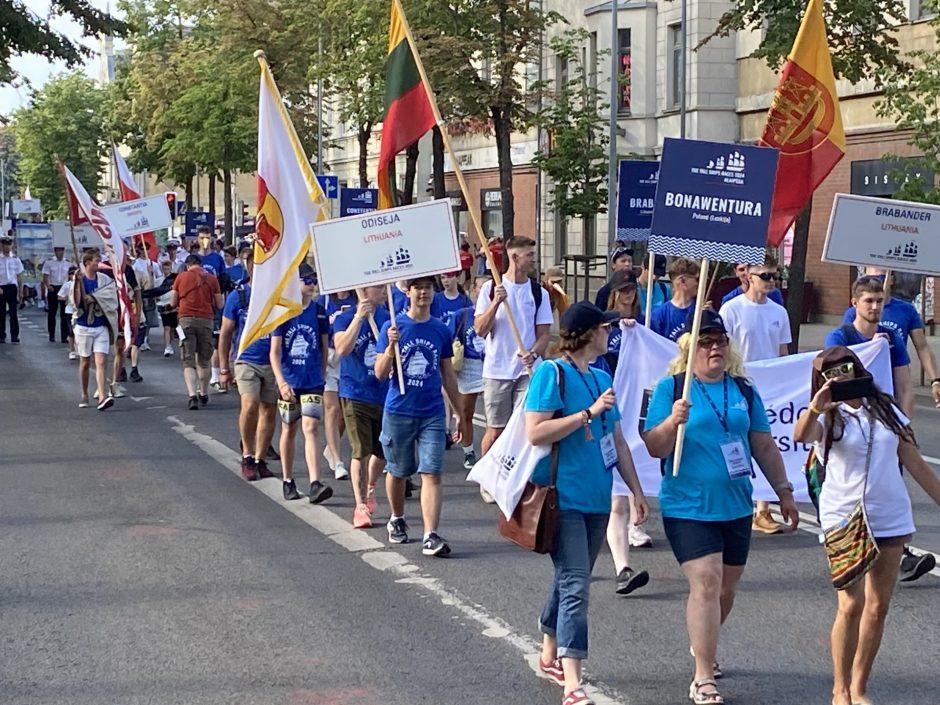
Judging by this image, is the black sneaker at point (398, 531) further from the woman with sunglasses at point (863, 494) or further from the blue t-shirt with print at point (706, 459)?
the woman with sunglasses at point (863, 494)

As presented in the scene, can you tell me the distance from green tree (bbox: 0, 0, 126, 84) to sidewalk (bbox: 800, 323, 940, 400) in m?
15.5

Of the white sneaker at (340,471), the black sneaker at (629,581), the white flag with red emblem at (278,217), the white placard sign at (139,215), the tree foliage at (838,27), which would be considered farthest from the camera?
the white placard sign at (139,215)

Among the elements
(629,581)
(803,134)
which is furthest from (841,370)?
(803,134)

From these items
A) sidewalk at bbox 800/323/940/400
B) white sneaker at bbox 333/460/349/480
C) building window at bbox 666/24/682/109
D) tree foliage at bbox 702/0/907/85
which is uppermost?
building window at bbox 666/24/682/109

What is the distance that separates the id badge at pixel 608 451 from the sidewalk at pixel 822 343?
1255cm

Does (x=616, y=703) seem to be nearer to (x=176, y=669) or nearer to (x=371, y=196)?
(x=176, y=669)

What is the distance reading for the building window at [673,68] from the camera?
3941 centimetres

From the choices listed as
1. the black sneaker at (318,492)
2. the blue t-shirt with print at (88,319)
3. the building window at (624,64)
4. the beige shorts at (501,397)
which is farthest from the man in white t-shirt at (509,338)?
the building window at (624,64)

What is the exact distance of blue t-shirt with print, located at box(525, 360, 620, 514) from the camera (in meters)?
6.42

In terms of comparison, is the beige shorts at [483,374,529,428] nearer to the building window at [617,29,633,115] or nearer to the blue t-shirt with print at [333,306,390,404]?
the blue t-shirt with print at [333,306,390,404]

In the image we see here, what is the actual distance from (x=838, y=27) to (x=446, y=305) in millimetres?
10939

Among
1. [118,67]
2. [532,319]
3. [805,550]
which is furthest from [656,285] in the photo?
[118,67]

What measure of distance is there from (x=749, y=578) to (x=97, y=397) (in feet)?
39.8

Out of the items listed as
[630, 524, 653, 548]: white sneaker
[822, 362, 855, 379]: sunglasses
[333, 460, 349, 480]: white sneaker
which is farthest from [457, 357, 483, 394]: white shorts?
[822, 362, 855, 379]: sunglasses
